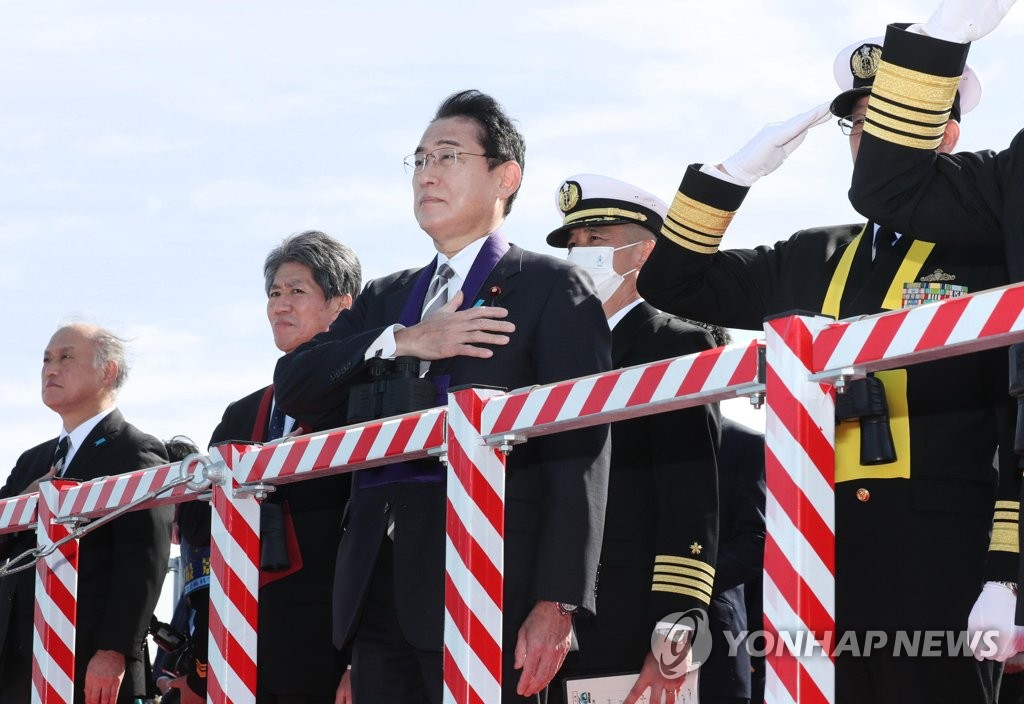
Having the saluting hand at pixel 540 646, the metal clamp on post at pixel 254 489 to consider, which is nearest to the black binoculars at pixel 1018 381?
the saluting hand at pixel 540 646

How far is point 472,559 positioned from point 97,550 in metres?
3.07

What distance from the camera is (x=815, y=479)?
3311 mm

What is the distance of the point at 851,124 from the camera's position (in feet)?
14.4

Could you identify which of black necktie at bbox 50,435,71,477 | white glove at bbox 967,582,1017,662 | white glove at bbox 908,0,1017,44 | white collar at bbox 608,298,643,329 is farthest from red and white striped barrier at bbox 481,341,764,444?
black necktie at bbox 50,435,71,477

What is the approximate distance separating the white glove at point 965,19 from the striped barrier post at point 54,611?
10.2ft

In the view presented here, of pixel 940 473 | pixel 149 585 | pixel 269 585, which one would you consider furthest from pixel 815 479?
pixel 149 585

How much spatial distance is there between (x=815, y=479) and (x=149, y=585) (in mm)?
3735

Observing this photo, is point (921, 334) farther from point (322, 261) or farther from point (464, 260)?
point (322, 261)

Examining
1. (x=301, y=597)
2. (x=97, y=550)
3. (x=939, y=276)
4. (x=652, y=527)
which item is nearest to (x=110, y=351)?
(x=97, y=550)

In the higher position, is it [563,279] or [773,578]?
[563,279]

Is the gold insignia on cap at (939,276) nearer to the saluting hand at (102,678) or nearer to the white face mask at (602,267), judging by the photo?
the white face mask at (602,267)

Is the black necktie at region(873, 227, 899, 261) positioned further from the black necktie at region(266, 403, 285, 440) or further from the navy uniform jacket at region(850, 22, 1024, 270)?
the black necktie at region(266, 403, 285, 440)

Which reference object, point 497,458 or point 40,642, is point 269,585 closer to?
point 40,642

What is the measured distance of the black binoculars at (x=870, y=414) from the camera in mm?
3580
